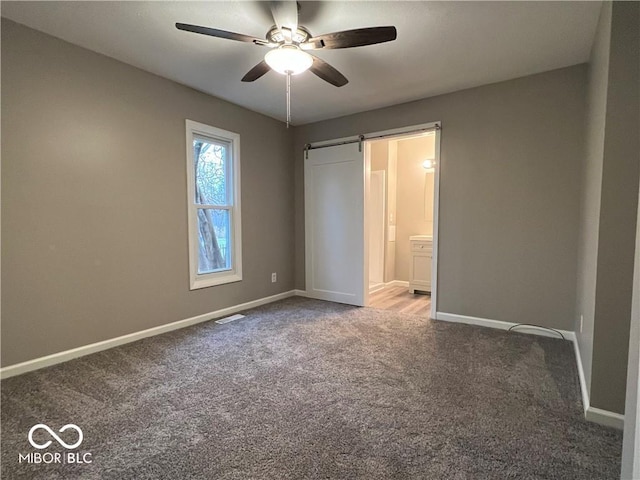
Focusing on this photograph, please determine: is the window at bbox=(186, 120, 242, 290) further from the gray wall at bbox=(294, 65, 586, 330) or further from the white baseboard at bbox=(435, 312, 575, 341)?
the white baseboard at bbox=(435, 312, 575, 341)

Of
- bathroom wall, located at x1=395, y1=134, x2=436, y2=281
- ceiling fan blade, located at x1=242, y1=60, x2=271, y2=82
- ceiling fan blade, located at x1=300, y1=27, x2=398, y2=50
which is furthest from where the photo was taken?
bathroom wall, located at x1=395, y1=134, x2=436, y2=281

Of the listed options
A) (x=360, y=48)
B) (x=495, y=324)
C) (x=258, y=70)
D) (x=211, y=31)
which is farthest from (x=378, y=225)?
(x=211, y=31)

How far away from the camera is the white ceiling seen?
2129 mm

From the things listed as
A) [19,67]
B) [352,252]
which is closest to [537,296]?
[352,252]

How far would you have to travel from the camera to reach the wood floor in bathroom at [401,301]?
424 centimetres

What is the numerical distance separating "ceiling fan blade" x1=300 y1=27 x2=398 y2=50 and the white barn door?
85.3 inches

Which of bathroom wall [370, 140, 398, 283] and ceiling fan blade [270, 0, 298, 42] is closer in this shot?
ceiling fan blade [270, 0, 298, 42]

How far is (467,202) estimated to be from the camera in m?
3.49

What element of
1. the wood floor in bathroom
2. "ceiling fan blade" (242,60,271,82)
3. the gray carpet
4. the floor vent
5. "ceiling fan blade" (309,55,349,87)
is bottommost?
the wood floor in bathroom

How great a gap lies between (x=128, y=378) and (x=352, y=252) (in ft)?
9.43

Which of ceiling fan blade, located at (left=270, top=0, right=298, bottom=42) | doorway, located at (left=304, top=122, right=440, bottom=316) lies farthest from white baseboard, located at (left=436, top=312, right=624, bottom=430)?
ceiling fan blade, located at (left=270, top=0, right=298, bottom=42)

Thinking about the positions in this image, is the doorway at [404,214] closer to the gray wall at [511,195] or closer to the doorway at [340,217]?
the doorway at [340,217]

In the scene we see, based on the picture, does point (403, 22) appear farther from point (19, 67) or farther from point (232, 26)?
point (19, 67)

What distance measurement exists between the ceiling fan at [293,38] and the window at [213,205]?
5.34 feet
